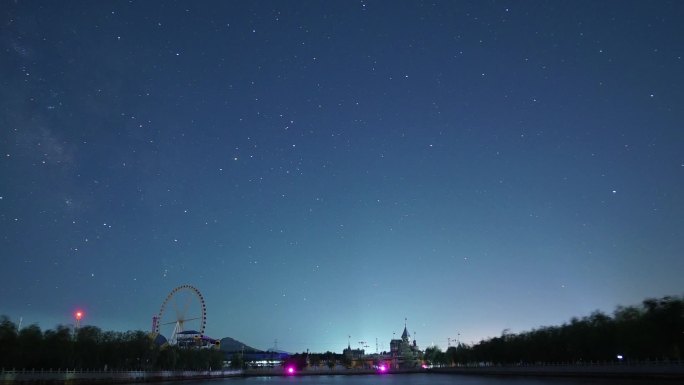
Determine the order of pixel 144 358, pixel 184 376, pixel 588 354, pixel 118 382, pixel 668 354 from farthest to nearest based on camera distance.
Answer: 1. pixel 184 376
2. pixel 144 358
3. pixel 588 354
4. pixel 118 382
5. pixel 668 354

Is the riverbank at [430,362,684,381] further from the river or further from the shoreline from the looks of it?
the river

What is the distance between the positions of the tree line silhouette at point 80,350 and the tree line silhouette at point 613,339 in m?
83.1

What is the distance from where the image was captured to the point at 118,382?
88.4 m

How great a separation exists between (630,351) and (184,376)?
300 feet

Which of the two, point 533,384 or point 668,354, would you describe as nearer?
point 533,384

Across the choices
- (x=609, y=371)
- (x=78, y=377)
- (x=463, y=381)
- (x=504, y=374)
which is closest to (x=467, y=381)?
(x=463, y=381)

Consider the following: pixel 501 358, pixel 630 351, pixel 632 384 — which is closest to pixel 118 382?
pixel 632 384

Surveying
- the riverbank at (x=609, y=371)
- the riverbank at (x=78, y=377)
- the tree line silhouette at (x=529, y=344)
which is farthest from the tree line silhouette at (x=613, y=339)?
the riverbank at (x=78, y=377)

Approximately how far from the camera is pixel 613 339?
97.9 meters

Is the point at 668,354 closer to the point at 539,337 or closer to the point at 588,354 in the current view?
the point at 588,354

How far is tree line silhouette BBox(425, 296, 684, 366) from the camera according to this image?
264 feet

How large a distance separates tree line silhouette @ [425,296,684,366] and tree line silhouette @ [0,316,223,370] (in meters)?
83.1

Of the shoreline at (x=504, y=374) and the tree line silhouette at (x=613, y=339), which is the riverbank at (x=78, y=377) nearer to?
the shoreline at (x=504, y=374)

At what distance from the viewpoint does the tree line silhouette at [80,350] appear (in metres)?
77.7
